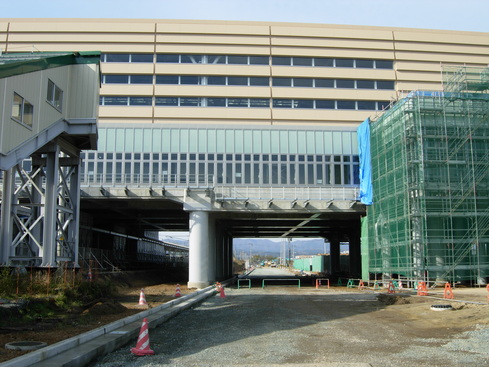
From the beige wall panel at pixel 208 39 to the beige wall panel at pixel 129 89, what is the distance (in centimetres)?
644

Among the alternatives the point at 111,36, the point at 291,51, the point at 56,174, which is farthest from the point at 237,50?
the point at 56,174

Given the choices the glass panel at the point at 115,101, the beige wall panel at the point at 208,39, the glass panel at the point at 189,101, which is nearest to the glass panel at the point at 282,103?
the beige wall panel at the point at 208,39

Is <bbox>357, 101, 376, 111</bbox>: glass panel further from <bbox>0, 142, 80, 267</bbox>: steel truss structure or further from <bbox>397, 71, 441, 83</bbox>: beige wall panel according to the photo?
<bbox>0, 142, 80, 267</bbox>: steel truss structure

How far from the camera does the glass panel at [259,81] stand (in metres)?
61.1

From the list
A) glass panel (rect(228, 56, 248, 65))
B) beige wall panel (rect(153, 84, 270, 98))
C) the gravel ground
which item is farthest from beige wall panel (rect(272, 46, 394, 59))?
the gravel ground

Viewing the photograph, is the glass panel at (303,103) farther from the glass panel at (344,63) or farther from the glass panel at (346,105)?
the glass panel at (344,63)

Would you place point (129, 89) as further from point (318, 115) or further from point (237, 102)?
point (318, 115)

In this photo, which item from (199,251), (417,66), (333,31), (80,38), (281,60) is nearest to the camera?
(199,251)

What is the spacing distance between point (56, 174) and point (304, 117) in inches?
1602

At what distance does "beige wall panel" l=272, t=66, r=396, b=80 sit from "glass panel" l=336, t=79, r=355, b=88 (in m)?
0.50

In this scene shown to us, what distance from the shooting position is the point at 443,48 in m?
65.9

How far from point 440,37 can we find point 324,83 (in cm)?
1771

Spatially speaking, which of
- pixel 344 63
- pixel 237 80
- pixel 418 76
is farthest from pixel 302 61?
pixel 418 76

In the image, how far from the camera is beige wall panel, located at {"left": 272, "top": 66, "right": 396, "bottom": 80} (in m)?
61.5
